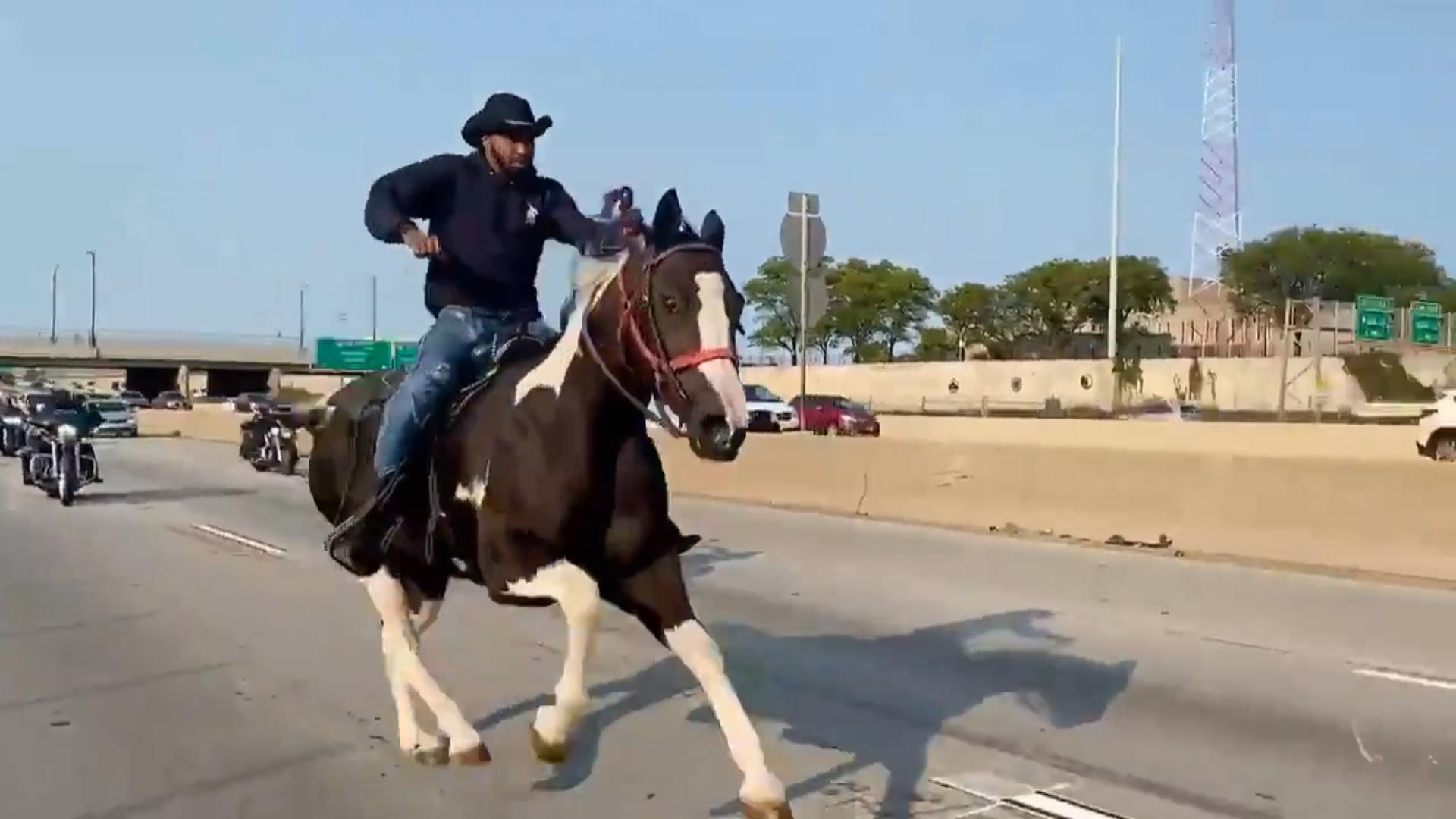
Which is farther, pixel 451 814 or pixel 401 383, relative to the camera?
pixel 401 383

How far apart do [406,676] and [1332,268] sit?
96.0 m

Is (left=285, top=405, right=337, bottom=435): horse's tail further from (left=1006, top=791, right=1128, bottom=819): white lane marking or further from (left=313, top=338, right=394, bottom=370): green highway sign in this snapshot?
(left=313, top=338, right=394, bottom=370): green highway sign

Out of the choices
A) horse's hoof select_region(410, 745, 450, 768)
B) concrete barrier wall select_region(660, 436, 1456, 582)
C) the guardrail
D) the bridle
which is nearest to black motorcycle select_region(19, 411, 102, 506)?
concrete barrier wall select_region(660, 436, 1456, 582)

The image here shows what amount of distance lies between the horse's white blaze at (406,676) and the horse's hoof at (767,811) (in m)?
1.87

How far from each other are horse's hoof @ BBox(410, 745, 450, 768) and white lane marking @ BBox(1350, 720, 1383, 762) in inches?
163

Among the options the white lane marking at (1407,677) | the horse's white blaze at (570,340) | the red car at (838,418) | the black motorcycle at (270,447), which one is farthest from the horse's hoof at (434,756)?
the red car at (838,418)

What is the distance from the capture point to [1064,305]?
10006cm

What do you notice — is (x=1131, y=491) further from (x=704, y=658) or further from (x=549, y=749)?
(x=704, y=658)

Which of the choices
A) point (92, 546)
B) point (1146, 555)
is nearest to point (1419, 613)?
point (1146, 555)

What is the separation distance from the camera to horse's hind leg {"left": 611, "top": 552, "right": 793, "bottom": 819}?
5152 mm

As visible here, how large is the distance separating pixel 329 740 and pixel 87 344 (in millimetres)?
120136

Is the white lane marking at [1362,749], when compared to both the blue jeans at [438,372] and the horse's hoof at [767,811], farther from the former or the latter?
the blue jeans at [438,372]

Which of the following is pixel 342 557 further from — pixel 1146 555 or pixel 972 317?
pixel 972 317

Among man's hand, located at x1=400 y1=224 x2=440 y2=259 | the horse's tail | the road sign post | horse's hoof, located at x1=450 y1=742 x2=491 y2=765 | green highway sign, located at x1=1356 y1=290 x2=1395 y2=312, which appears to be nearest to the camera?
man's hand, located at x1=400 y1=224 x2=440 y2=259
